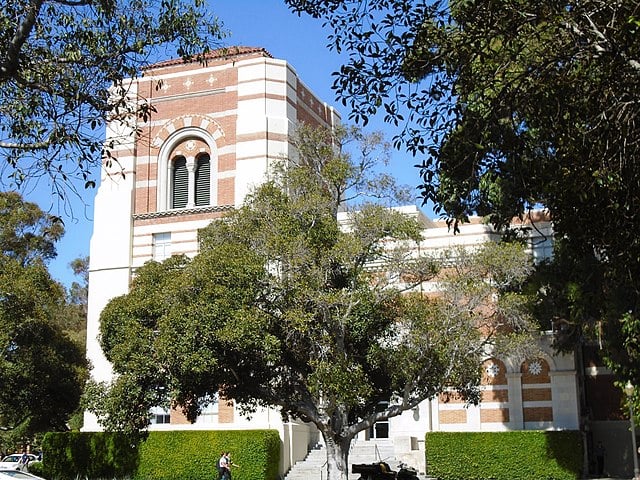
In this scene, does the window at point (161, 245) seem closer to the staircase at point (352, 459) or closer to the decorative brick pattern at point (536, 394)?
the staircase at point (352, 459)

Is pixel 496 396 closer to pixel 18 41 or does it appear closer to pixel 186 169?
pixel 186 169

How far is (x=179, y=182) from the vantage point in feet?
128

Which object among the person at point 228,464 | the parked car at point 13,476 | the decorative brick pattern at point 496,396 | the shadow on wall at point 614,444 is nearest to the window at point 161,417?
the person at point 228,464

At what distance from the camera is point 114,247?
127ft

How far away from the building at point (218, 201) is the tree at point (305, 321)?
8.75 meters

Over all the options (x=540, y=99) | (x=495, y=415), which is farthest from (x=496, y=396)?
(x=540, y=99)

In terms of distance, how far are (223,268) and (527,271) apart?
10.4 metres

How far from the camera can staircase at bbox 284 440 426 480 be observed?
111 ft

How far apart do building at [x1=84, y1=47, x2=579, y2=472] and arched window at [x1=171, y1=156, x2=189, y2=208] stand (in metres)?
0.04

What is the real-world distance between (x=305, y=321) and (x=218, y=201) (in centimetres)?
1493

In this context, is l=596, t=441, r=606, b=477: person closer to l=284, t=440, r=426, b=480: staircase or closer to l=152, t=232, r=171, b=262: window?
l=284, t=440, r=426, b=480: staircase

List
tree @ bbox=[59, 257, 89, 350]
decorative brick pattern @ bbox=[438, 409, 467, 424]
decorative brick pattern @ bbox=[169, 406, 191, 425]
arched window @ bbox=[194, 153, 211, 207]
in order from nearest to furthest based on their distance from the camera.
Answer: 1. decorative brick pattern @ bbox=[438, 409, 467, 424]
2. decorative brick pattern @ bbox=[169, 406, 191, 425]
3. arched window @ bbox=[194, 153, 211, 207]
4. tree @ bbox=[59, 257, 89, 350]

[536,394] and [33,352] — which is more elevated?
[33,352]

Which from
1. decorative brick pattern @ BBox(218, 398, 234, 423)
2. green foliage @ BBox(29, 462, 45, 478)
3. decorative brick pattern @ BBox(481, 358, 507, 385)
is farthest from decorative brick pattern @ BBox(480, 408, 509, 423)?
green foliage @ BBox(29, 462, 45, 478)
